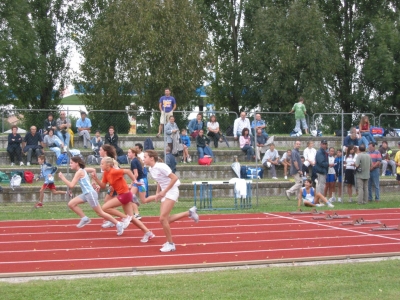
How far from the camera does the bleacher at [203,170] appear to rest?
21578 millimetres

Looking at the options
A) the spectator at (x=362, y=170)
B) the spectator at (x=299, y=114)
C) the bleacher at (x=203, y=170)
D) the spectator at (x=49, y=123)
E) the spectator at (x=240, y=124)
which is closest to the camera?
the bleacher at (x=203, y=170)

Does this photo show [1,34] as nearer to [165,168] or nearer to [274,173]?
[274,173]

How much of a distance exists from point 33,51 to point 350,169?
2245cm

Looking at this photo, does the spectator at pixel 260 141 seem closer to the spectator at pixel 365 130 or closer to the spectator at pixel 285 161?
the spectator at pixel 285 161

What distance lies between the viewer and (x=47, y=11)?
43.8 m

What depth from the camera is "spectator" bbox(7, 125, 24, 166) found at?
24375mm

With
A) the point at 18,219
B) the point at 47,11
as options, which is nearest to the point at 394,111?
the point at 47,11

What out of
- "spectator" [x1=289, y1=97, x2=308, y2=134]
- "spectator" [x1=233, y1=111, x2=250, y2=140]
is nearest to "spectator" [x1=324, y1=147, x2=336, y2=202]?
"spectator" [x1=233, y1=111, x2=250, y2=140]

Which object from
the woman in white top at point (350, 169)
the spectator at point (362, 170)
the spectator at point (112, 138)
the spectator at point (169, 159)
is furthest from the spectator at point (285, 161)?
the spectator at point (112, 138)

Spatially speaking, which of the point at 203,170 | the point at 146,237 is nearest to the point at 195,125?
the point at 203,170

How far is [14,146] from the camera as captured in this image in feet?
80.3

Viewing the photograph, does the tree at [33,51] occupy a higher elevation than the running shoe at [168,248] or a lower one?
higher

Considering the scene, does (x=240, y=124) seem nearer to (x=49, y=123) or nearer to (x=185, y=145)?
(x=185, y=145)

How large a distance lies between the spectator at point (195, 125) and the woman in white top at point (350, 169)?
21.2 feet
